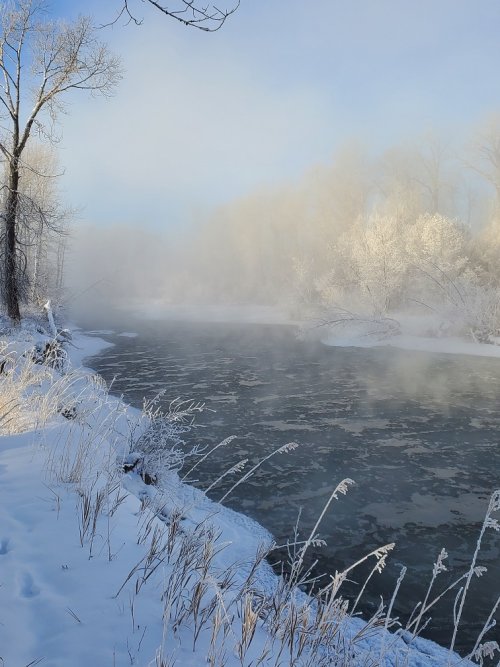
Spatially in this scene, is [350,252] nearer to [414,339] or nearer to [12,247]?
[414,339]

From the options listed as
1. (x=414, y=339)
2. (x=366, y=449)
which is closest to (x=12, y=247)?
(x=366, y=449)

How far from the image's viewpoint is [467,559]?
562 centimetres

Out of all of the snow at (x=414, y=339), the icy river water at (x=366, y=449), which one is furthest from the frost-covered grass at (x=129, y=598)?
the snow at (x=414, y=339)

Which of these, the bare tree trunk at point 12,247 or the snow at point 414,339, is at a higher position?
the bare tree trunk at point 12,247

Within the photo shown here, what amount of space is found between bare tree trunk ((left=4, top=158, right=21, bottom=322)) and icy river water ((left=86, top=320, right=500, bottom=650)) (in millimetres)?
4162

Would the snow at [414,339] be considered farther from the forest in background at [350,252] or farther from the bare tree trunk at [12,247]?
the bare tree trunk at [12,247]

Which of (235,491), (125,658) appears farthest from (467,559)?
(125,658)

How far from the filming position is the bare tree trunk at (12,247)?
14.3m

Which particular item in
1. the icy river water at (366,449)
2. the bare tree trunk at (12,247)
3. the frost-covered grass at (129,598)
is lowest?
the icy river water at (366,449)

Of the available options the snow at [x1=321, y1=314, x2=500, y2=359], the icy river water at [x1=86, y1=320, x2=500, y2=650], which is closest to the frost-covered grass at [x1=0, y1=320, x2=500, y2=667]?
the icy river water at [x1=86, y1=320, x2=500, y2=650]

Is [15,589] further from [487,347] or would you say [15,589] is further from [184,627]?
[487,347]

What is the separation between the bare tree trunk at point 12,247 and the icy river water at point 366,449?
416 cm

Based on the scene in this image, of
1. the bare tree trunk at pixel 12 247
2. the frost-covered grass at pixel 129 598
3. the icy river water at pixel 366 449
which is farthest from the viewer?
the bare tree trunk at pixel 12 247

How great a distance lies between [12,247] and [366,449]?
1241cm
